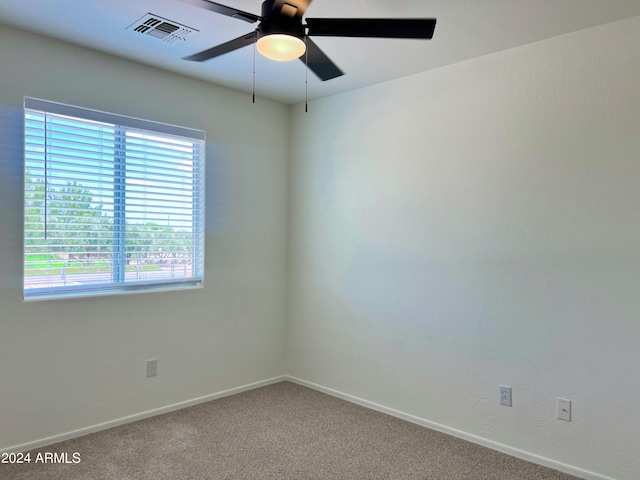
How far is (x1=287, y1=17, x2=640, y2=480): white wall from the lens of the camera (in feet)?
7.64

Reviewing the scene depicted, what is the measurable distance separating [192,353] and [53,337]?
97 centimetres

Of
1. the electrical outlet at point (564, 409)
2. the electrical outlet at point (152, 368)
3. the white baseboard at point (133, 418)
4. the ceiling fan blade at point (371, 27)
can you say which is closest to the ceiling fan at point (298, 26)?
the ceiling fan blade at point (371, 27)

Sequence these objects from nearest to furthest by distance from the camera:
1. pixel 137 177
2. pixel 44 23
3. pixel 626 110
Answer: pixel 626 110
pixel 44 23
pixel 137 177

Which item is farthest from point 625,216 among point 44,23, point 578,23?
point 44,23

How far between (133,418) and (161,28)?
248 centimetres

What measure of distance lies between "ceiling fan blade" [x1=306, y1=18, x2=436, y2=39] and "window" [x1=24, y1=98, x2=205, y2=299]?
1.80m

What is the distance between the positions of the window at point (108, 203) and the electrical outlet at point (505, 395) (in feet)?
7.37

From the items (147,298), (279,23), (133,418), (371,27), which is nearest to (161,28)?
(279,23)

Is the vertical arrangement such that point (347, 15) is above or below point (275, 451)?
above

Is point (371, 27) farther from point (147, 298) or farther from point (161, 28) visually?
point (147, 298)

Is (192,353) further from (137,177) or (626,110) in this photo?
(626,110)

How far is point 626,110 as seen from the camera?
229 centimetres

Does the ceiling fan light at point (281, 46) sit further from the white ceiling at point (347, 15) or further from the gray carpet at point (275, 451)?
the gray carpet at point (275, 451)

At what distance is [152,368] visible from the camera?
3129 millimetres
